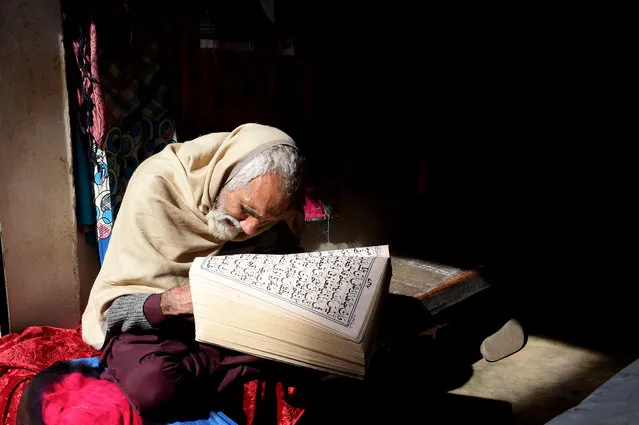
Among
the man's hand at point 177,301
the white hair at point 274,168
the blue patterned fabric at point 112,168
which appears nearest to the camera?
the man's hand at point 177,301

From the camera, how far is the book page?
56.6 inches

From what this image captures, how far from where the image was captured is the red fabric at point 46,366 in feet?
5.71

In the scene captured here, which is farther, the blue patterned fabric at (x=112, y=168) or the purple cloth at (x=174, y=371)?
the blue patterned fabric at (x=112, y=168)

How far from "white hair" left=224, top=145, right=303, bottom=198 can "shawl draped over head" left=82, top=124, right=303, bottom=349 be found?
3cm

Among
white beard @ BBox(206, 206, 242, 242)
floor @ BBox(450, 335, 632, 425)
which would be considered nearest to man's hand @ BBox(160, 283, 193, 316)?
white beard @ BBox(206, 206, 242, 242)

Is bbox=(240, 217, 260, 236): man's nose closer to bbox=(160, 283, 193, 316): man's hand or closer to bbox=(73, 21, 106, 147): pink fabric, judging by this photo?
bbox=(160, 283, 193, 316): man's hand

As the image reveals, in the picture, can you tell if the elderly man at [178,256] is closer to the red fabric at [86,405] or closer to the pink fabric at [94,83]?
the red fabric at [86,405]

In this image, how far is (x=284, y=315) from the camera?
1424 mm

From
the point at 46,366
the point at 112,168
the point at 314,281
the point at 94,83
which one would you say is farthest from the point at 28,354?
the point at 314,281

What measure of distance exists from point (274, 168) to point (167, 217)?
390 mm

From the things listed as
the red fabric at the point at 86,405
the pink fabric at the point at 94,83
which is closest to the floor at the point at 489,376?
the red fabric at the point at 86,405

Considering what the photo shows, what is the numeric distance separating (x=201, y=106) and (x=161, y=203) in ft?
2.94

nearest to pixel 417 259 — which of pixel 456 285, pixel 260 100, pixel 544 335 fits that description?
pixel 456 285

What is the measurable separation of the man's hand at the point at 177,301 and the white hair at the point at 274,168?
40cm
